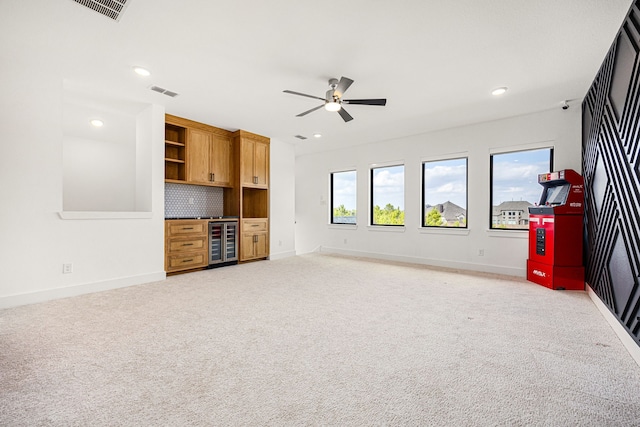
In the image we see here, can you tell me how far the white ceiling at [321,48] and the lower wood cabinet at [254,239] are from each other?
243cm

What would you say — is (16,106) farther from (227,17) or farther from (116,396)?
(116,396)

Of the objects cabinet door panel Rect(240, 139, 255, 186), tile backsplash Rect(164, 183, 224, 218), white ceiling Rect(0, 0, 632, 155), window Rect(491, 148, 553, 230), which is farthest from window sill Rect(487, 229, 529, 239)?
tile backsplash Rect(164, 183, 224, 218)

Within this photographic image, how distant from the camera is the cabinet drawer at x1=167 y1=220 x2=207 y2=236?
4602 millimetres

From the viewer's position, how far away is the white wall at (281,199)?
6379 mm

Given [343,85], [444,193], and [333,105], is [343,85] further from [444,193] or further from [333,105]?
[444,193]

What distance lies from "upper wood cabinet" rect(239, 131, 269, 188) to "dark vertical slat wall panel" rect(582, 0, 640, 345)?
5.29 meters

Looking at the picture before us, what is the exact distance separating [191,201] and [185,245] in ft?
3.52

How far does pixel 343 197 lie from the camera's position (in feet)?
24.2

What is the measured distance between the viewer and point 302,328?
2.50m

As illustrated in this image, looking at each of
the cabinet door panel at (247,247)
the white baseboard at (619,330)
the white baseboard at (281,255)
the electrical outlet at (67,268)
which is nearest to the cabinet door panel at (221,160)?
the cabinet door panel at (247,247)

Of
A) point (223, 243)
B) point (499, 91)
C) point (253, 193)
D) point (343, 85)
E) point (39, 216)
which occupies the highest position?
point (499, 91)

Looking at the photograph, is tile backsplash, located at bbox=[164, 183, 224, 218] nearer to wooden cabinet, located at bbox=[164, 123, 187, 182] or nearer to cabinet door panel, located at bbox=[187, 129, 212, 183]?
wooden cabinet, located at bbox=[164, 123, 187, 182]

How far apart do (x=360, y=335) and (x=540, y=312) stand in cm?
206

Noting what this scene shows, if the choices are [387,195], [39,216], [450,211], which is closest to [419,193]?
[450,211]
